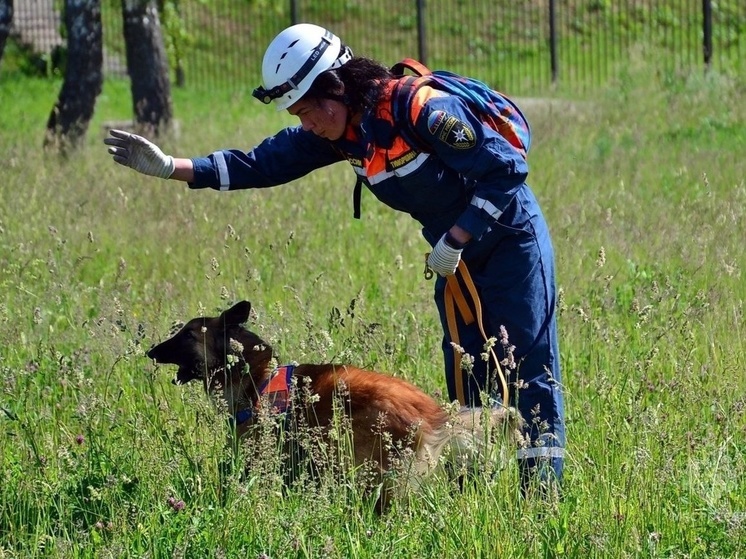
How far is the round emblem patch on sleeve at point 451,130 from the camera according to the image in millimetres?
3932

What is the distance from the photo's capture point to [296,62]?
161 inches

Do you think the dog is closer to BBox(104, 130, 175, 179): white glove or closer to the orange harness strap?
the orange harness strap

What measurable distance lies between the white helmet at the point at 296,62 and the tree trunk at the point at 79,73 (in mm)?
7829

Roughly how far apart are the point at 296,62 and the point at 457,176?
733mm

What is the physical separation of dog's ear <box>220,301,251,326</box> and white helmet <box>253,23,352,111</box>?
99cm

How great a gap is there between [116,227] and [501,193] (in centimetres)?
487

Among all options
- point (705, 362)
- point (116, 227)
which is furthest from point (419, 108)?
point (116, 227)

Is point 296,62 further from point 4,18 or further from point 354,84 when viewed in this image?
point 4,18

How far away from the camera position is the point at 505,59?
21453mm

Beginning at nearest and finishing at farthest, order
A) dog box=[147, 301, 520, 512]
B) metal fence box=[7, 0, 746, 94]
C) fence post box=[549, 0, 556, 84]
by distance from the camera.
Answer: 1. dog box=[147, 301, 520, 512]
2. fence post box=[549, 0, 556, 84]
3. metal fence box=[7, 0, 746, 94]

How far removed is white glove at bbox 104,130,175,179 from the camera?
15.1ft

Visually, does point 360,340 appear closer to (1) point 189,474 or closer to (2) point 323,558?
(1) point 189,474

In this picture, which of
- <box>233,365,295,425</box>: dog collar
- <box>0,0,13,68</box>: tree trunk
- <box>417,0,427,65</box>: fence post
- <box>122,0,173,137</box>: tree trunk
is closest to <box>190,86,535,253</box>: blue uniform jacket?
<box>233,365,295,425</box>: dog collar

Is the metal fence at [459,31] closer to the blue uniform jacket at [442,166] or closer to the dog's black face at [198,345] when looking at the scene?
the dog's black face at [198,345]
